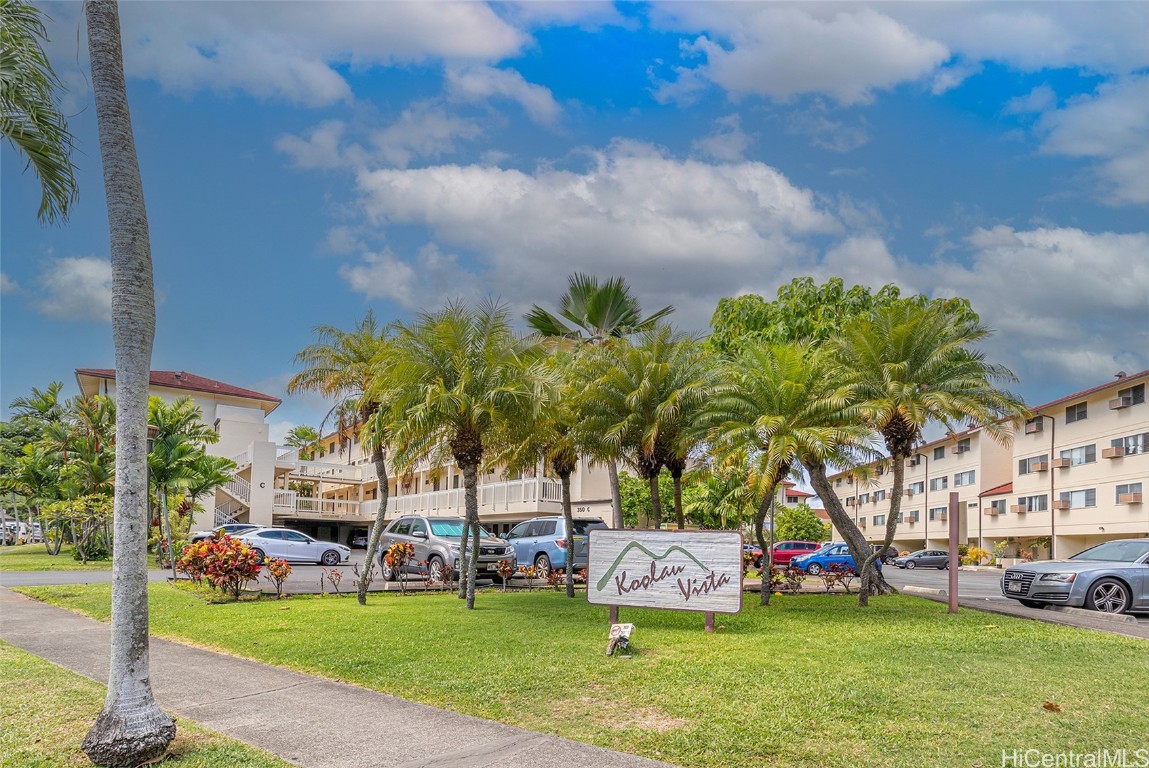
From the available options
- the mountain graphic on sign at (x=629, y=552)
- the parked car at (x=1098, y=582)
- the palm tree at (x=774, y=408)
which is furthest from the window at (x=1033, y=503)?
the mountain graphic on sign at (x=629, y=552)

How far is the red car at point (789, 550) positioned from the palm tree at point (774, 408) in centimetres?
2470

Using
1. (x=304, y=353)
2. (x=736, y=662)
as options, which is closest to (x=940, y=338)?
(x=736, y=662)

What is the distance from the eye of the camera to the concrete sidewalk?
20.0 ft

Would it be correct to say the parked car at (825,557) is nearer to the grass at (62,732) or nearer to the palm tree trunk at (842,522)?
the palm tree trunk at (842,522)

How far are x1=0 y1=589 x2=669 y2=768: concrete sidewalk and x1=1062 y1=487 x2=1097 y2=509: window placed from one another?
154 ft

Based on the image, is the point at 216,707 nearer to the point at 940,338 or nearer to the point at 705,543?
the point at 705,543

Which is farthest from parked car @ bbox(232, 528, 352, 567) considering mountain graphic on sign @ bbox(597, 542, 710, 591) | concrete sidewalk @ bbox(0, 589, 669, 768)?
mountain graphic on sign @ bbox(597, 542, 710, 591)

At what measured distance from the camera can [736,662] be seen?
364 inches

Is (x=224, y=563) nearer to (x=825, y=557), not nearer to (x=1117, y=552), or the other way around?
(x=1117, y=552)

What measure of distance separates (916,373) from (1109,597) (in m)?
5.58

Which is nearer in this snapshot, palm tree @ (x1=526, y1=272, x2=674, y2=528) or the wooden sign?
the wooden sign

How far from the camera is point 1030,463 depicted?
5153 cm

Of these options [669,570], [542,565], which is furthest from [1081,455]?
[669,570]

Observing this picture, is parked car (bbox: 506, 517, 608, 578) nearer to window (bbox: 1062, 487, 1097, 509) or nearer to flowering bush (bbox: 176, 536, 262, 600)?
flowering bush (bbox: 176, 536, 262, 600)
